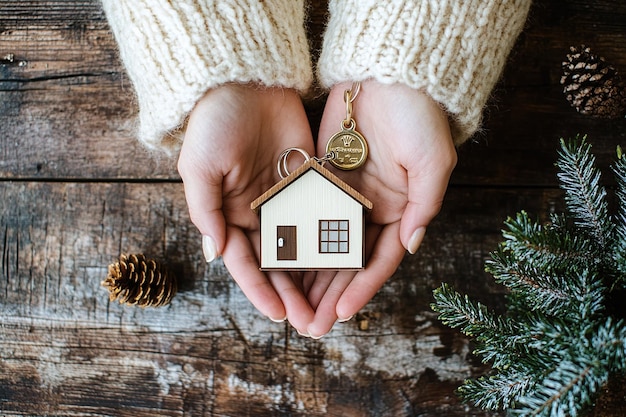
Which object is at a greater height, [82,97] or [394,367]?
[82,97]

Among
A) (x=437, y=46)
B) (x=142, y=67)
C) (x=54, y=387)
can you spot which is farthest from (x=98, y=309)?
(x=437, y=46)

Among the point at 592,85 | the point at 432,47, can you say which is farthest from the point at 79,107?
the point at 592,85

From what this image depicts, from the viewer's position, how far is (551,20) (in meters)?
1.22

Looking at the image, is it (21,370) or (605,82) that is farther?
(21,370)

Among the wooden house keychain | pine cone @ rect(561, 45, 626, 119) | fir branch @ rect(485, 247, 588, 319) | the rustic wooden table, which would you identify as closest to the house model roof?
the wooden house keychain

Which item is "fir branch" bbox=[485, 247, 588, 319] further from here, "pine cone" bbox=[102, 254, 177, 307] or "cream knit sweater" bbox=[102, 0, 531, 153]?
"pine cone" bbox=[102, 254, 177, 307]

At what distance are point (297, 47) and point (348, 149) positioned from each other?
0.22 m

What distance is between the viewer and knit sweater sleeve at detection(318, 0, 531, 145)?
93 cm

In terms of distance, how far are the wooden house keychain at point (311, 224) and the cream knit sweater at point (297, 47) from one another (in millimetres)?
208

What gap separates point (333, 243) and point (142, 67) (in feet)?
1.56

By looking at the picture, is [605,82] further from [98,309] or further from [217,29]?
[98,309]

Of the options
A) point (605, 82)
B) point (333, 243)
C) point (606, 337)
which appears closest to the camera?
point (606, 337)

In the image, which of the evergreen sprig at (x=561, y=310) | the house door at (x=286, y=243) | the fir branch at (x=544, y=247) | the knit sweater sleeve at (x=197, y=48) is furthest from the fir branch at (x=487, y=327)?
the knit sweater sleeve at (x=197, y=48)

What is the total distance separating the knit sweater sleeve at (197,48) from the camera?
3.09 feet
